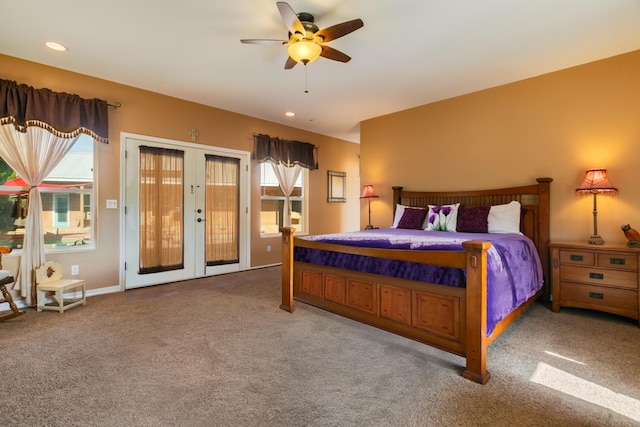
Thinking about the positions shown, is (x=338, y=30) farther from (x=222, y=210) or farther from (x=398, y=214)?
(x=222, y=210)

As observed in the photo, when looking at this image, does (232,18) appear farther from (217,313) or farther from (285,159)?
(285,159)

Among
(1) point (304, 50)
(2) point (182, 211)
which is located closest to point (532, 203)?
(1) point (304, 50)

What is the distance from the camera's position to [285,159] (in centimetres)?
558

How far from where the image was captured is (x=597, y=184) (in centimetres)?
302

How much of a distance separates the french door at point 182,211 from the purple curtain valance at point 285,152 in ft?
1.12

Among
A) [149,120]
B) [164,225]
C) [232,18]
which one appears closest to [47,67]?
[149,120]

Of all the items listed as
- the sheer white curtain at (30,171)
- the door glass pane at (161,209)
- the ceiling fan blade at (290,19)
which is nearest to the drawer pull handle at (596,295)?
the ceiling fan blade at (290,19)

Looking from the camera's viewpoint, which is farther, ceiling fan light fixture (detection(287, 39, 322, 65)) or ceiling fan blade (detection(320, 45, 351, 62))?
ceiling fan blade (detection(320, 45, 351, 62))

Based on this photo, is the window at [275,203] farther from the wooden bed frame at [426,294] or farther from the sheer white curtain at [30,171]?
the sheer white curtain at [30,171]

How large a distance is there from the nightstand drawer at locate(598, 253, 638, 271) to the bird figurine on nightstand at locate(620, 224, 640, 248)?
0.16 meters

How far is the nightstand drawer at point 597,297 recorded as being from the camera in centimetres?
272

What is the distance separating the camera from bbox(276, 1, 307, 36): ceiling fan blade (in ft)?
6.65

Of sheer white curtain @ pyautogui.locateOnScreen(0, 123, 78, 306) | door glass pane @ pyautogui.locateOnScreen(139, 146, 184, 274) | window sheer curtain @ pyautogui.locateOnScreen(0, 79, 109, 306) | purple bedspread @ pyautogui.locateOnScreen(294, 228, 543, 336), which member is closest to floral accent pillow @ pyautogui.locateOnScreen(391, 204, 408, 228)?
purple bedspread @ pyautogui.locateOnScreen(294, 228, 543, 336)

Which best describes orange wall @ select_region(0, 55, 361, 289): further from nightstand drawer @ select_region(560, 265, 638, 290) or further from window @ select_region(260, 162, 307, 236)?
nightstand drawer @ select_region(560, 265, 638, 290)
